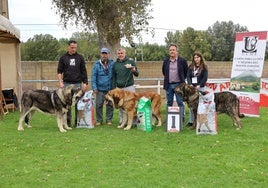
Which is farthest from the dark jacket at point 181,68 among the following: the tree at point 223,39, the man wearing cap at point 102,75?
the tree at point 223,39

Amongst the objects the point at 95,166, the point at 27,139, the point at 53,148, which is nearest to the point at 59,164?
the point at 95,166

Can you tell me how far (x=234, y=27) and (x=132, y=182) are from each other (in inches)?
1987

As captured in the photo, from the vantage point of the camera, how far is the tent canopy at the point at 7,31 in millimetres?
10427

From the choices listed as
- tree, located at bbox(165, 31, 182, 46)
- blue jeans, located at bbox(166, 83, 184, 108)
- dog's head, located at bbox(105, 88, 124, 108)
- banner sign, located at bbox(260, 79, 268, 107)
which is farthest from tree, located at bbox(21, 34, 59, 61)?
dog's head, located at bbox(105, 88, 124, 108)

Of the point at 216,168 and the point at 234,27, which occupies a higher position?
the point at 234,27

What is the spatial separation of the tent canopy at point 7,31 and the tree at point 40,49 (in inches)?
1347

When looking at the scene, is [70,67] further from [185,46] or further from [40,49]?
[185,46]

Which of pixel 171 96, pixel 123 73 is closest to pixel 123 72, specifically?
pixel 123 73

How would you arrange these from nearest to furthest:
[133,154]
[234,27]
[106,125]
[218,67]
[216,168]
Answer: [216,168]
[133,154]
[106,125]
[218,67]
[234,27]

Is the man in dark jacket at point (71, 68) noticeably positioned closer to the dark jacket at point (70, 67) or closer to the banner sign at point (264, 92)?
the dark jacket at point (70, 67)

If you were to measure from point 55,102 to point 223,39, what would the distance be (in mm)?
45215

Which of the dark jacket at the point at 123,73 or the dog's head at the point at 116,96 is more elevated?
the dark jacket at the point at 123,73

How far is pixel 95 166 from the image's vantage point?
586cm

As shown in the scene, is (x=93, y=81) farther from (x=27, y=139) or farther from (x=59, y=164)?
(x=59, y=164)
